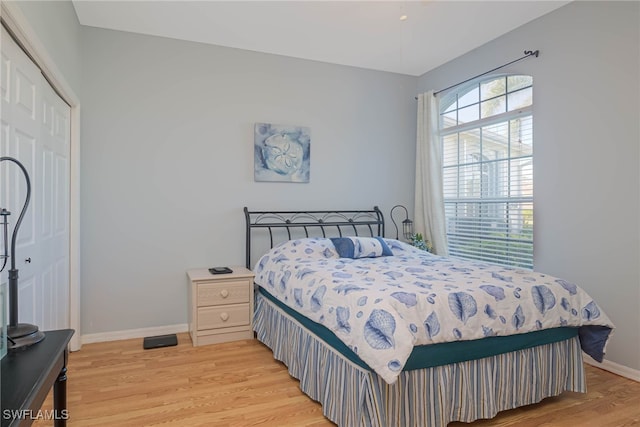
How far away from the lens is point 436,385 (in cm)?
195

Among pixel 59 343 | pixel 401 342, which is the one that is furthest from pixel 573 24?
pixel 59 343

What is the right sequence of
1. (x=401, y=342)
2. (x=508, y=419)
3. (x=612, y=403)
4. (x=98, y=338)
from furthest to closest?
(x=98, y=338), (x=612, y=403), (x=508, y=419), (x=401, y=342)

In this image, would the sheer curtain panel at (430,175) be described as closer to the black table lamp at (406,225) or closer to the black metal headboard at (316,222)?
the black table lamp at (406,225)

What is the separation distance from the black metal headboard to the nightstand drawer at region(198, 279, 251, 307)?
0.36 metres

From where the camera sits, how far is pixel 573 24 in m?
2.99

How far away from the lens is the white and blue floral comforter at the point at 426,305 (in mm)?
1812

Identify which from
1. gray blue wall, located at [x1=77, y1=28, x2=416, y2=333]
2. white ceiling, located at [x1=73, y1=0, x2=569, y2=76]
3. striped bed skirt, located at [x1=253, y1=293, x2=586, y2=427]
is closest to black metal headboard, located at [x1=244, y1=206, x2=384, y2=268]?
gray blue wall, located at [x1=77, y1=28, x2=416, y2=333]

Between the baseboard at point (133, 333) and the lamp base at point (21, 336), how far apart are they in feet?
7.09

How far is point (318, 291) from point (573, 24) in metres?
2.78

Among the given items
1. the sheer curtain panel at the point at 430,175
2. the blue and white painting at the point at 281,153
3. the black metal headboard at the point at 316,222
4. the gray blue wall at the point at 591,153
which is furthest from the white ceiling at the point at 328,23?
the black metal headboard at the point at 316,222

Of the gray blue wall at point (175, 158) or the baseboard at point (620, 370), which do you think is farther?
the gray blue wall at point (175, 158)

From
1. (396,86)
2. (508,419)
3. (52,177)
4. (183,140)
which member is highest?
(396,86)

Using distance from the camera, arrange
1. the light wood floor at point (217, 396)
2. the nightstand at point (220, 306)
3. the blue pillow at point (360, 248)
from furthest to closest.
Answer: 1. the blue pillow at point (360, 248)
2. the nightstand at point (220, 306)
3. the light wood floor at point (217, 396)

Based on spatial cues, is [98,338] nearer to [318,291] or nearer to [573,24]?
[318,291]
